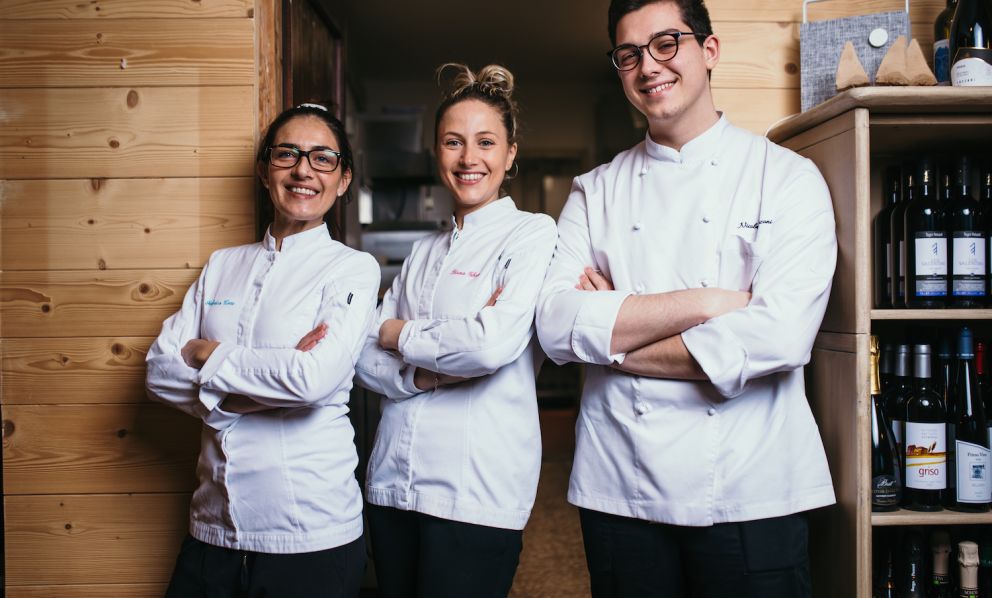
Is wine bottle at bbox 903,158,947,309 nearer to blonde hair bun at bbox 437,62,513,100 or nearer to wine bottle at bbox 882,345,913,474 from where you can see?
wine bottle at bbox 882,345,913,474

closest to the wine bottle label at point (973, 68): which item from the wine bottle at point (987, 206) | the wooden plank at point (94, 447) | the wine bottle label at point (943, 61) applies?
the wine bottle label at point (943, 61)

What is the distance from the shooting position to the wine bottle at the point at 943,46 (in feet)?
5.09

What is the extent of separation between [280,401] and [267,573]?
33 cm

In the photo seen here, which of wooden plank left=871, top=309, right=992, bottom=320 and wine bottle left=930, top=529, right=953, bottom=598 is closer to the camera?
wooden plank left=871, top=309, right=992, bottom=320

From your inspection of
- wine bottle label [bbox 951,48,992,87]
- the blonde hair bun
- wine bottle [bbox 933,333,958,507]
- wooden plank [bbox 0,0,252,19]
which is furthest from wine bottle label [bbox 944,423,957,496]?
wooden plank [bbox 0,0,252,19]

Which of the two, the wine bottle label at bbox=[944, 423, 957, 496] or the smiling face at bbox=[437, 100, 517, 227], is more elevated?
the smiling face at bbox=[437, 100, 517, 227]

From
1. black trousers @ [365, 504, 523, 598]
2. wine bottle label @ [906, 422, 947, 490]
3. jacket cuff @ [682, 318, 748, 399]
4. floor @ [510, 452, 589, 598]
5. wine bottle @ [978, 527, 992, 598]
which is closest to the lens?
jacket cuff @ [682, 318, 748, 399]

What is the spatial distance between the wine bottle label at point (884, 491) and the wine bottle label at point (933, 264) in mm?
382

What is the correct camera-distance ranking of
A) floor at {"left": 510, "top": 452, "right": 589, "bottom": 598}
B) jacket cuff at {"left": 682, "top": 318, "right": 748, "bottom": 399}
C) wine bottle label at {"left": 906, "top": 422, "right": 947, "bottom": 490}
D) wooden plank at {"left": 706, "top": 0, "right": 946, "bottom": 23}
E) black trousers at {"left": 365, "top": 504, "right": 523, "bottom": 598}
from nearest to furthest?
jacket cuff at {"left": 682, "top": 318, "right": 748, "bottom": 399} → black trousers at {"left": 365, "top": 504, "right": 523, "bottom": 598} → wine bottle label at {"left": 906, "top": 422, "right": 947, "bottom": 490} → wooden plank at {"left": 706, "top": 0, "right": 946, "bottom": 23} → floor at {"left": 510, "top": 452, "right": 589, "bottom": 598}

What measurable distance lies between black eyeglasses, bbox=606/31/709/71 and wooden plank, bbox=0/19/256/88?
940mm

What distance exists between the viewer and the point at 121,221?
1763 millimetres

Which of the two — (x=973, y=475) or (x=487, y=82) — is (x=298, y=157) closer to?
(x=487, y=82)

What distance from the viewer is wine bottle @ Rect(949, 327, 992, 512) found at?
140cm

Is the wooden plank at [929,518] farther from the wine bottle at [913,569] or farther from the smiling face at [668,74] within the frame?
the smiling face at [668,74]
